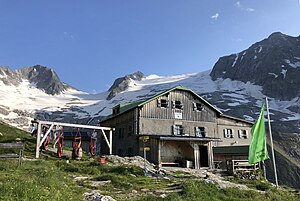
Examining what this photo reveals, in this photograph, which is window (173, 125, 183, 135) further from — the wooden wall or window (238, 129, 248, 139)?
window (238, 129, 248, 139)

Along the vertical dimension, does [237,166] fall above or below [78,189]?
below

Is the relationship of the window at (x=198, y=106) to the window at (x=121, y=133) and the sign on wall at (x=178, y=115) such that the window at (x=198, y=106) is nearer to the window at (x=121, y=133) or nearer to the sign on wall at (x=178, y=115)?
the sign on wall at (x=178, y=115)

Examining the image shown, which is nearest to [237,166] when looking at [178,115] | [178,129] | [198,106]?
A: [178,129]

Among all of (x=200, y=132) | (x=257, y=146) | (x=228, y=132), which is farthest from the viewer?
(x=228, y=132)

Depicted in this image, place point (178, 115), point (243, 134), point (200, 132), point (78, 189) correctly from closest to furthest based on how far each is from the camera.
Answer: point (78, 189)
point (178, 115)
point (200, 132)
point (243, 134)

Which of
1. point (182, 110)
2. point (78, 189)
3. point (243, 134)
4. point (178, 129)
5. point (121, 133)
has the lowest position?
point (78, 189)

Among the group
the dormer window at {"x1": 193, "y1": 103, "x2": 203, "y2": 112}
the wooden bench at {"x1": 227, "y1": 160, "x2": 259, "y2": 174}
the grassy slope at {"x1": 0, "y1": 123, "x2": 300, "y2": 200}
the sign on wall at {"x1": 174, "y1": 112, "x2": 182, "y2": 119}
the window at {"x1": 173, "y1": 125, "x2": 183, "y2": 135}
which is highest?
the dormer window at {"x1": 193, "y1": 103, "x2": 203, "y2": 112}

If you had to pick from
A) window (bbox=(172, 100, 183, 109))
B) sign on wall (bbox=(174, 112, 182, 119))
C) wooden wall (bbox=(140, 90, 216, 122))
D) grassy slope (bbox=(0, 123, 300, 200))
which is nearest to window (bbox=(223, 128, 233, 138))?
wooden wall (bbox=(140, 90, 216, 122))

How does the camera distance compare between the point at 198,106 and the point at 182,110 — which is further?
the point at 198,106

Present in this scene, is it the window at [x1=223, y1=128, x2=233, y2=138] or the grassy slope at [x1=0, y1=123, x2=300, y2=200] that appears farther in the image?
the window at [x1=223, y1=128, x2=233, y2=138]

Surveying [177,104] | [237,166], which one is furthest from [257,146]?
[177,104]

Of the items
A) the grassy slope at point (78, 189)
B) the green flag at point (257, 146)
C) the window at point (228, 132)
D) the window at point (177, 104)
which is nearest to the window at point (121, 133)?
the window at point (177, 104)

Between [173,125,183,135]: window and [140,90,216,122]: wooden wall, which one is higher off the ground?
[140,90,216,122]: wooden wall

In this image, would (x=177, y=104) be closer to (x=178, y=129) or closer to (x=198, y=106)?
(x=178, y=129)
